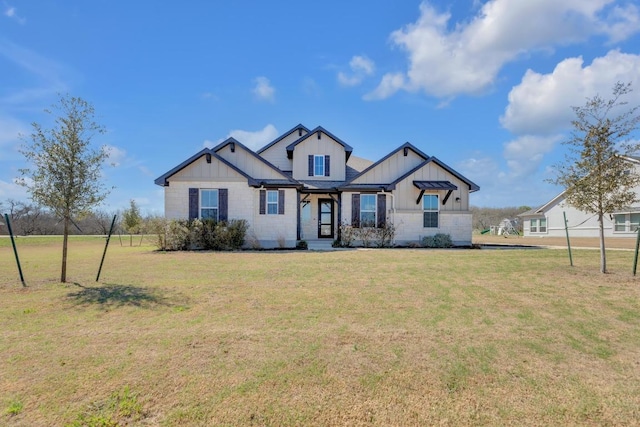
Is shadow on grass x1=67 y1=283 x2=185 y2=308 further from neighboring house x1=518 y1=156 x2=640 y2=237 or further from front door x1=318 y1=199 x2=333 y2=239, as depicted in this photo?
neighboring house x1=518 y1=156 x2=640 y2=237

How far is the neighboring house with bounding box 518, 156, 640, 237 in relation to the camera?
27062 mm

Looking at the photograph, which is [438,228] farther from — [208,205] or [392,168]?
[208,205]

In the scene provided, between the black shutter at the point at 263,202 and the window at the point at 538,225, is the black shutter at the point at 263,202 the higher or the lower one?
the higher one

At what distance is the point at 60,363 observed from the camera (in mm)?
3980

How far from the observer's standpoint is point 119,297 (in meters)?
6.87

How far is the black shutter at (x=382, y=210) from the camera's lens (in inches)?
730

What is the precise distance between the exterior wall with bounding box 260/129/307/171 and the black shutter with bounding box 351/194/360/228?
5388 mm

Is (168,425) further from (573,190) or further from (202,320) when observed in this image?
(573,190)

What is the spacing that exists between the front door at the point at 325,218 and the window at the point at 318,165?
1.67 meters

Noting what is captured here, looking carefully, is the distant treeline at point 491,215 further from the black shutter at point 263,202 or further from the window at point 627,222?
the black shutter at point 263,202

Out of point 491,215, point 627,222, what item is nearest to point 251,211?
point 627,222

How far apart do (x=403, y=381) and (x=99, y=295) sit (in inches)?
253

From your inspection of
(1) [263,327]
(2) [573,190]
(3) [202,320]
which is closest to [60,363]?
(3) [202,320]

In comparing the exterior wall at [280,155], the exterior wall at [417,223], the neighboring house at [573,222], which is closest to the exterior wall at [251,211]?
the exterior wall at [417,223]
